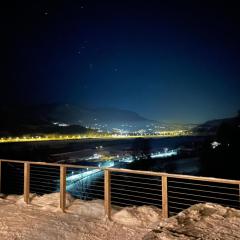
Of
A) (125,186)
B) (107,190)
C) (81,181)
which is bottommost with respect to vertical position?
(81,181)

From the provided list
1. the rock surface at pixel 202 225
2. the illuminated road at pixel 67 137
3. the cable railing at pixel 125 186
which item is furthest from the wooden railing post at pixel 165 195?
the illuminated road at pixel 67 137

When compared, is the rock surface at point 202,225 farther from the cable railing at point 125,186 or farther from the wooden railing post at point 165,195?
the wooden railing post at point 165,195

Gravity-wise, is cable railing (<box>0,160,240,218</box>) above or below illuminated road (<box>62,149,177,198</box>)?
above

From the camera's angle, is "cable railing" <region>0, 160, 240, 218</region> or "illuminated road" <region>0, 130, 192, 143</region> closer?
"cable railing" <region>0, 160, 240, 218</region>

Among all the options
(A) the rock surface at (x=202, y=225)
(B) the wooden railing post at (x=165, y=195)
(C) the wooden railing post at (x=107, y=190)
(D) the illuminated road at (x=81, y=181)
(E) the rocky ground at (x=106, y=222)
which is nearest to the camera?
(A) the rock surface at (x=202, y=225)

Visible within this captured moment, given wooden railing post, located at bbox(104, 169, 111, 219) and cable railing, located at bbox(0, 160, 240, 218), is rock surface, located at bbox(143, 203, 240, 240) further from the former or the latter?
wooden railing post, located at bbox(104, 169, 111, 219)

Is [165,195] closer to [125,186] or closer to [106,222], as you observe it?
[106,222]

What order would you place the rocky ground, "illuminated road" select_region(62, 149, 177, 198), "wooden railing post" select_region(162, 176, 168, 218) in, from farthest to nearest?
"illuminated road" select_region(62, 149, 177, 198) < "wooden railing post" select_region(162, 176, 168, 218) < the rocky ground

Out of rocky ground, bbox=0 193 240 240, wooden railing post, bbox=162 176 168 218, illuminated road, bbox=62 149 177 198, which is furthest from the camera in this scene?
illuminated road, bbox=62 149 177 198

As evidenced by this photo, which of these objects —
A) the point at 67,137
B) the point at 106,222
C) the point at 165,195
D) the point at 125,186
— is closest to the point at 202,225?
the point at 165,195

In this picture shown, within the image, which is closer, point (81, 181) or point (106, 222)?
point (106, 222)

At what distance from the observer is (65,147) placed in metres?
57.8

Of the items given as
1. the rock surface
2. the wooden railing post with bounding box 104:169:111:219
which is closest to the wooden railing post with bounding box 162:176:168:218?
the rock surface

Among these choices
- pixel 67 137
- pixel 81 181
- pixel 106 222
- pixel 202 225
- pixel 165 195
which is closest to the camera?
pixel 202 225
